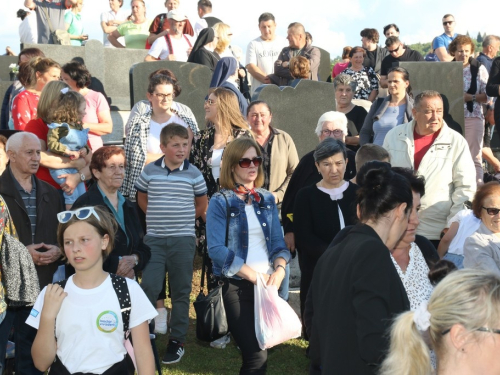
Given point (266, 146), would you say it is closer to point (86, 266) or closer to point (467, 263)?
point (467, 263)

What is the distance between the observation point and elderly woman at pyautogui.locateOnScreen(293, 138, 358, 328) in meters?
5.84

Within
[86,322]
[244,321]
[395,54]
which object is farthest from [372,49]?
[86,322]

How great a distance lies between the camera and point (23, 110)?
7.50m

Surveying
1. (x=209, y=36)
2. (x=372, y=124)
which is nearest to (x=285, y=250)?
(x=372, y=124)

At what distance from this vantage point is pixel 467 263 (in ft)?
18.2

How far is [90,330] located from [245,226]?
1629 millimetres

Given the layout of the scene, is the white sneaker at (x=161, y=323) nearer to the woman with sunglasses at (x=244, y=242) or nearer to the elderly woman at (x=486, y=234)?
the woman with sunglasses at (x=244, y=242)

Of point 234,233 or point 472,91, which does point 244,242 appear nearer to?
point 234,233

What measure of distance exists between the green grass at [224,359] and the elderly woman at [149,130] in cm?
165

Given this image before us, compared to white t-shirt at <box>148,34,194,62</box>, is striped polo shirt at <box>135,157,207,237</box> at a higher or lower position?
lower

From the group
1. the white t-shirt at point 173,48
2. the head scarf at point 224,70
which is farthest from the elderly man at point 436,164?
the white t-shirt at point 173,48

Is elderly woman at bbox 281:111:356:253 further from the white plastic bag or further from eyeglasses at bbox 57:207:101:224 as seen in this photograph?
eyeglasses at bbox 57:207:101:224

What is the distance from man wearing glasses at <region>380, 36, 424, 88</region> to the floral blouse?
165mm

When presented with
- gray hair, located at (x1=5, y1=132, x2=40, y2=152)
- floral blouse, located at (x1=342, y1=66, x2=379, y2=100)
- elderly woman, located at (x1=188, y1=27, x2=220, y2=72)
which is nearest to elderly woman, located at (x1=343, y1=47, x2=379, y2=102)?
floral blouse, located at (x1=342, y1=66, x2=379, y2=100)
